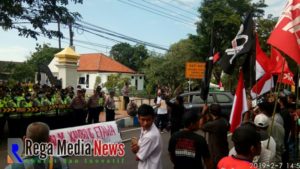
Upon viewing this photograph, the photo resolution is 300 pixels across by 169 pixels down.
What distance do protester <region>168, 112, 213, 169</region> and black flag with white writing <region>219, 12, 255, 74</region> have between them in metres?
2.46

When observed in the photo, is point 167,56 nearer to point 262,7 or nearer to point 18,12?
point 262,7

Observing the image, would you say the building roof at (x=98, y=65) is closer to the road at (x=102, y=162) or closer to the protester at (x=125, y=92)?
the protester at (x=125, y=92)

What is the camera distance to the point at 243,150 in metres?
3.29

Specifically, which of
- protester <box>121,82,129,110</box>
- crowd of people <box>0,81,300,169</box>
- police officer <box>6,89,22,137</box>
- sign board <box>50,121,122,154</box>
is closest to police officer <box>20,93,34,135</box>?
police officer <box>6,89,22,137</box>

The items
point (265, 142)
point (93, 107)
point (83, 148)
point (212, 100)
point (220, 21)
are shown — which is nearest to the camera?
point (265, 142)

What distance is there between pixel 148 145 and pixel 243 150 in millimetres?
1348

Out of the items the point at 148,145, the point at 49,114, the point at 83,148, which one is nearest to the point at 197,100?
the point at 49,114

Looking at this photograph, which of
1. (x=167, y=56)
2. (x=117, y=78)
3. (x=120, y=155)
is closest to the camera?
(x=120, y=155)

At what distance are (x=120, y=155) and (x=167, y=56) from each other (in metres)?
40.7

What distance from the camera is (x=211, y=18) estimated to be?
123 feet

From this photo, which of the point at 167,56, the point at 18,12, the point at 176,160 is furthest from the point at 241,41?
the point at 167,56

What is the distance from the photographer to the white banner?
344 inches

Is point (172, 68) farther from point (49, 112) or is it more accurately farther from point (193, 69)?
point (49, 112)

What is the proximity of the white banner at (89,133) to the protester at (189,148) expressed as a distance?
15.1 ft
